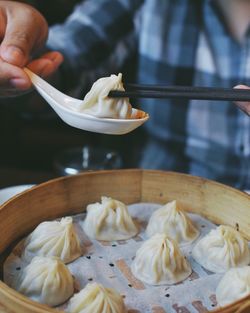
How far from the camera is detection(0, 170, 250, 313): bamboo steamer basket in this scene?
61.6 inches

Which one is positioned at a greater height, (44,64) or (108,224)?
(44,64)

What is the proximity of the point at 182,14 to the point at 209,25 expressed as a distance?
0.17 m

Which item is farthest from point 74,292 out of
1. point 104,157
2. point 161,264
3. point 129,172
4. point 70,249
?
point 104,157

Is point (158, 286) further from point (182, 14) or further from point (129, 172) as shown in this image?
point (182, 14)

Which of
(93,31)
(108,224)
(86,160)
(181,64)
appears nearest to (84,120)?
(108,224)

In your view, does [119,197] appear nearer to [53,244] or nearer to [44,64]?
[53,244]

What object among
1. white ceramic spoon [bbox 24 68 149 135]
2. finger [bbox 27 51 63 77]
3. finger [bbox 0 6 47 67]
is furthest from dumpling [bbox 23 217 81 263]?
finger [bbox 27 51 63 77]

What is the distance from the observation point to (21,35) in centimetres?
175

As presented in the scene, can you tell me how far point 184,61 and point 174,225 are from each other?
1.42 meters

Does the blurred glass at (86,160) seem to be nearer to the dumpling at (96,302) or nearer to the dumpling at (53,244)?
the dumpling at (53,244)

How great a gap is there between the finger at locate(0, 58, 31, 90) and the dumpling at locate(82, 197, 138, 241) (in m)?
0.49

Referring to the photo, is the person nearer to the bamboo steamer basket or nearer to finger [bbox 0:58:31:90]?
the bamboo steamer basket

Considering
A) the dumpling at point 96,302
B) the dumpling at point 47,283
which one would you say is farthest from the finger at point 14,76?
the dumpling at point 96,302

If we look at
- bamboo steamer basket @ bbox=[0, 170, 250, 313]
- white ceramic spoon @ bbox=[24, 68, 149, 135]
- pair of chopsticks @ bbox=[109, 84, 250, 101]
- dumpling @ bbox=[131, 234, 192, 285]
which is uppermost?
pair of chopsticks @ bbox=[109, 84, 250, 101]
